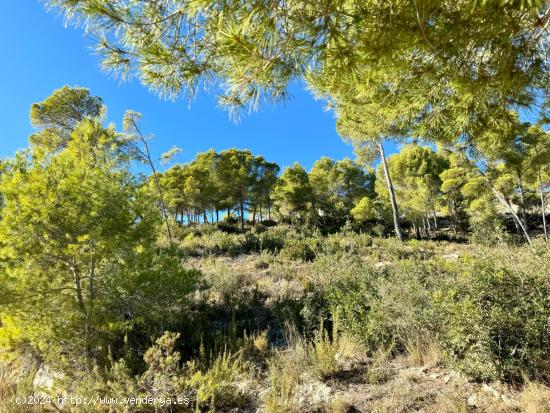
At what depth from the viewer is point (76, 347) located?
12.3ft

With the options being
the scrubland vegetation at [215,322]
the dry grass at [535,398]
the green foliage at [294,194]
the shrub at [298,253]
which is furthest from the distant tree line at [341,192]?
the dry grass at [535,398]

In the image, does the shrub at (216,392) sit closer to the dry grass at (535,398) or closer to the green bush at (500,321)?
the green bush at (500,321)

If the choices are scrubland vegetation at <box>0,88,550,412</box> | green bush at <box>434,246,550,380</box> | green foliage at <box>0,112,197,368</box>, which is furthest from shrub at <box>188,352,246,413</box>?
green bush at <box>434,246,550,380</box>

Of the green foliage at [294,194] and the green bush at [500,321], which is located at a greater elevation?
the green foliage at [294,194]

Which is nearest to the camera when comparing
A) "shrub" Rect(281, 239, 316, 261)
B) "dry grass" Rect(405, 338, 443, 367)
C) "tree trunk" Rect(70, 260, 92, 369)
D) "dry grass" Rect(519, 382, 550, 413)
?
"dry grass" Rect(519, 382, 550, 413)

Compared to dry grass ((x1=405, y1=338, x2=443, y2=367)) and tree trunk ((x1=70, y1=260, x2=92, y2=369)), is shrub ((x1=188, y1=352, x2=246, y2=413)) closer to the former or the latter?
tree trunk ((x1=70, y1=260, x2=92, y2=369))

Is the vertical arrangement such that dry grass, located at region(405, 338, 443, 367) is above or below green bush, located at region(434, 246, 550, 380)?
below

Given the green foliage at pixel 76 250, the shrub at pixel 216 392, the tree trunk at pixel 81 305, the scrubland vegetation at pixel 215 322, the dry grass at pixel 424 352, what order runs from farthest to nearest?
the tree trunk at pixel 81 305 < the green foliage at pixel 76 250 < the dry grass at pixel 424 352 < the shrub at pixel 216 392 < the scrubland vegetation at pixel 215 322

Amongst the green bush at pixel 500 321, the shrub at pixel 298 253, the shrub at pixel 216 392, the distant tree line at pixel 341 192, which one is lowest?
the shrub at pixel 216 392

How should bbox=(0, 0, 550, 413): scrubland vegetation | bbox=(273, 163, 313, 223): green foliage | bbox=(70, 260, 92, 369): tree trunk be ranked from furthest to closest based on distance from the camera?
bbox=(273, 163, 313, 223): green foliage → bbox=(70, 260, 92, 369): tree trunk → bbox=(0, 0, 550, 413): scrubland vegetation

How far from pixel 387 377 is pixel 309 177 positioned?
24.4 m

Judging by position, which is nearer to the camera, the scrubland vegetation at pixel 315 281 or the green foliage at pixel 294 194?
the scrubland vegetation at pixel 315 281

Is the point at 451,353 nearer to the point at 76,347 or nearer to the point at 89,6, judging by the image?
the point at 89,6

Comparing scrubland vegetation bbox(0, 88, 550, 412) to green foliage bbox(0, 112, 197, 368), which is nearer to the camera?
scrubland vegetation bbox(0, 88, 550, 412)
